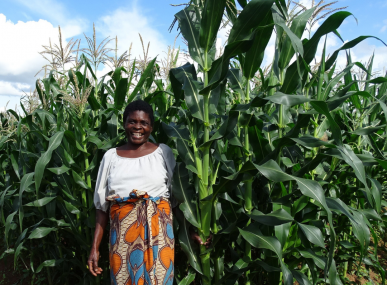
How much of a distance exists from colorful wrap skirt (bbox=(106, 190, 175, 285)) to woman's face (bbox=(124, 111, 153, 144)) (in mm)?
409

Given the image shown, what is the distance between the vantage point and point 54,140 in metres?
2.43

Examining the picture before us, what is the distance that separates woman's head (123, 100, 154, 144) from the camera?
2.22 meters

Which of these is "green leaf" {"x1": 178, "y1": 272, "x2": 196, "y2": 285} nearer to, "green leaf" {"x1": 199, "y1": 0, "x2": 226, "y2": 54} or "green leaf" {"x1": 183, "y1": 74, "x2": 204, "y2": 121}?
"green leaf" {"x1": 183, "y1": 74, "x2": 204, "y2": 121}

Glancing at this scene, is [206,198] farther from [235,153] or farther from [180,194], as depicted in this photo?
[235,153]

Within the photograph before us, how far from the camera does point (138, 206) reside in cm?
210

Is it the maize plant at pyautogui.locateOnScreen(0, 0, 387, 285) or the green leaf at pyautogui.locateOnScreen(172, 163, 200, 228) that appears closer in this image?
the maize plant at pyautogui.locateOnScreen(0, 0, 387, 285)

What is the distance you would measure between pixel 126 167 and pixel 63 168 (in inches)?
32.3

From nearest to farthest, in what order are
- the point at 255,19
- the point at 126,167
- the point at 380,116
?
the point at 255,19 < the point at 126,167 < the point at 380,116

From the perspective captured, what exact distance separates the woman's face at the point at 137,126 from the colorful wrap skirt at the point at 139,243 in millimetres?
409

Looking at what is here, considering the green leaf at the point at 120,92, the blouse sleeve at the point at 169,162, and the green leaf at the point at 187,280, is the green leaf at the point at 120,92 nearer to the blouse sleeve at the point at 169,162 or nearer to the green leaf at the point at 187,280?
the blouse sleeve at the point at 169,162

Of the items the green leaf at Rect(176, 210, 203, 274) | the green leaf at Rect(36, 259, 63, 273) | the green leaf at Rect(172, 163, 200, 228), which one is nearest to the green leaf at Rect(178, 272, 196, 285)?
the green leaf at Rect(176, 210, 203, 274)

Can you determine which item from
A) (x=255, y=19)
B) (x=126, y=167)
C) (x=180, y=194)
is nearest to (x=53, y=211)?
(x=126, y=167)

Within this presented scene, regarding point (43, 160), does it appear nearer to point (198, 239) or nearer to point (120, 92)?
point (120, 92)

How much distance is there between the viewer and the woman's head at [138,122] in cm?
222
